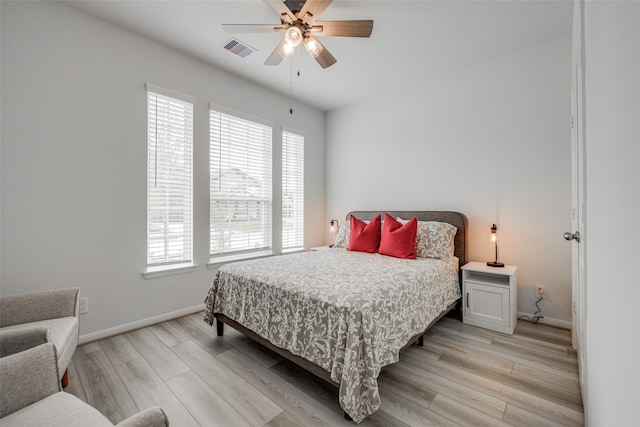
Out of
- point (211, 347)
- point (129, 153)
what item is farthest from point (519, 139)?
point (129, 153)

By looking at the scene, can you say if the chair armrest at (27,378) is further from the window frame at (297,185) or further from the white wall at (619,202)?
the window frame at (297,185)

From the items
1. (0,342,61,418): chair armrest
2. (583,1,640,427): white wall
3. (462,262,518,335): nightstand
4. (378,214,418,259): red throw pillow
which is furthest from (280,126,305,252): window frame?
(583,1,640,427): white wall

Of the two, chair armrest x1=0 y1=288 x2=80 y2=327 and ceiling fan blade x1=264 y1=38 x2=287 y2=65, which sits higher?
ceiling fan blade x1=264 y1=38 x2=287 y2=65

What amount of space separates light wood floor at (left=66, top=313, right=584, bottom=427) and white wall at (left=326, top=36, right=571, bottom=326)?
2.86ft

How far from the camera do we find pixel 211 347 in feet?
7.79

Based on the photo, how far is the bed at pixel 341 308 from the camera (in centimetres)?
150

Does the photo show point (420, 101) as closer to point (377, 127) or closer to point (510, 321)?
point (377, 127)

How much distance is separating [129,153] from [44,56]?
3.06 feet

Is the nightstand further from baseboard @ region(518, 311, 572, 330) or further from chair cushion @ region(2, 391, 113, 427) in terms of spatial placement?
chair cushion @ region(2, 391, 113, 427)

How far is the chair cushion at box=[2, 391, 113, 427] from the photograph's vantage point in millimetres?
968

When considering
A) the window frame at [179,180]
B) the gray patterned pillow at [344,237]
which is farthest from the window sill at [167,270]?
the gray patterned pillow at [344,237]

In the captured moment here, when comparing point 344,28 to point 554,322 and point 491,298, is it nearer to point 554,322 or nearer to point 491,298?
point 491,298

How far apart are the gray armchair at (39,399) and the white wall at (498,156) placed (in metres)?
3.49

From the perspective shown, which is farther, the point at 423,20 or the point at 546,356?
the point at 423,20
